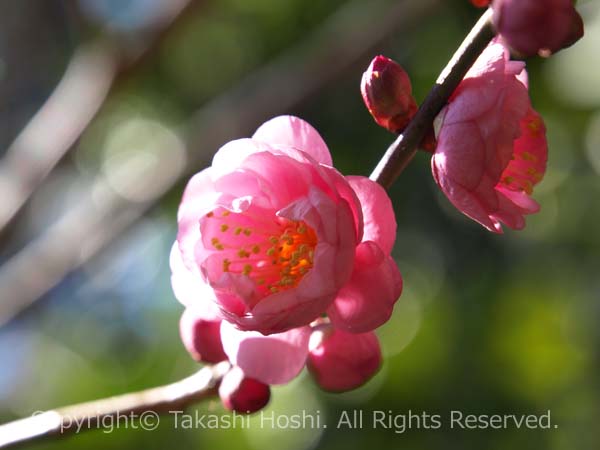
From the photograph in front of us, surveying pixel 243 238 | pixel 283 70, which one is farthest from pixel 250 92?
pixel 243 238

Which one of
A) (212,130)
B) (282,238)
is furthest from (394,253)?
(282,238)

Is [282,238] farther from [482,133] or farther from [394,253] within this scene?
[394,253]

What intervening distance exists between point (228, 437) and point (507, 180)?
161cm

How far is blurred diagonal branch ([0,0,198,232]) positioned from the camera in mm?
2107

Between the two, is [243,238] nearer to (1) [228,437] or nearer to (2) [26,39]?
(1) [228,437]

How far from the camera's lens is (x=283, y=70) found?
8.11ft

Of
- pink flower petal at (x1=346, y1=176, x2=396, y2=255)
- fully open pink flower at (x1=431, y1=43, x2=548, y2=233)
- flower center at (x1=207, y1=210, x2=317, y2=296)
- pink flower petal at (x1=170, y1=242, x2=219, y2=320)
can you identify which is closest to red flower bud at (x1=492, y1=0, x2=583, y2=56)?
fully open pink flower at (x1=431, y1=43, x2=548, y2=233)

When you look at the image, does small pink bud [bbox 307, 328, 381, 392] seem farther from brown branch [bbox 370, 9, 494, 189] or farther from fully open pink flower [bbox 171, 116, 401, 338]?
brown branch [bbox 370, 9, 494, 189]

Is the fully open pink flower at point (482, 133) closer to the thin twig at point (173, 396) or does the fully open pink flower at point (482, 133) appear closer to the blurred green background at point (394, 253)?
the thin twig at point (173, 396)

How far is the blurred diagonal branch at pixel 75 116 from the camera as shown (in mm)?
2107

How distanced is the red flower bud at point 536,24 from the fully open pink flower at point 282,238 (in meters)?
0.21

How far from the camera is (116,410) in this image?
0.97m

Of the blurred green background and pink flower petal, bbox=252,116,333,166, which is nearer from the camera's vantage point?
pink flower petal, bbox=252,116,333,166

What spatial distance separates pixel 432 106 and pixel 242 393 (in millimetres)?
420
